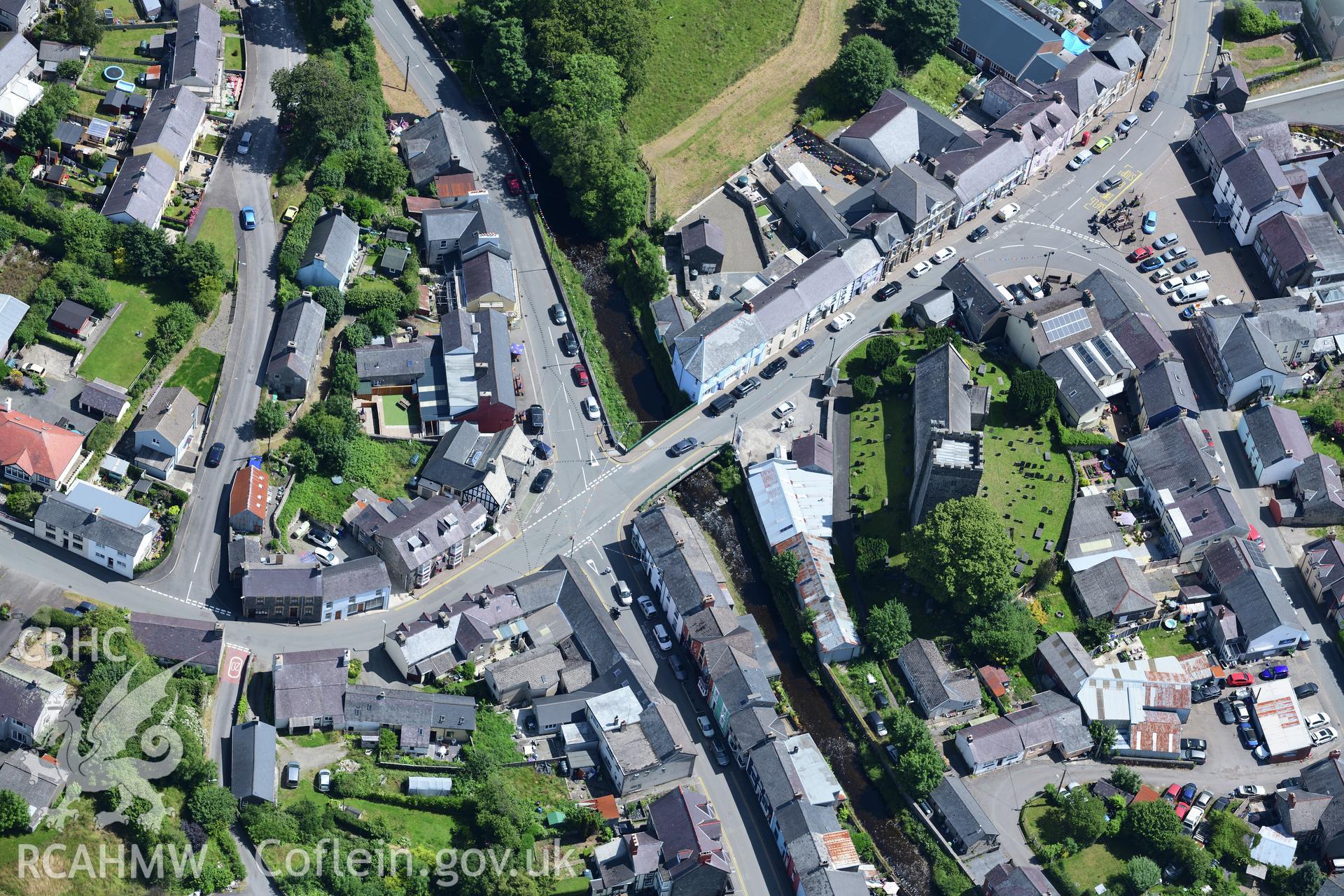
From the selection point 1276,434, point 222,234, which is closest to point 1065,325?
point 1276,434

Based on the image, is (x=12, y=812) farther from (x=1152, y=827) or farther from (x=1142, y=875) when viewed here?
(x=1152, y=827)

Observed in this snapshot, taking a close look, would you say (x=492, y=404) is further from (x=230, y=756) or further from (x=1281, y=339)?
(x=1281, y=339)

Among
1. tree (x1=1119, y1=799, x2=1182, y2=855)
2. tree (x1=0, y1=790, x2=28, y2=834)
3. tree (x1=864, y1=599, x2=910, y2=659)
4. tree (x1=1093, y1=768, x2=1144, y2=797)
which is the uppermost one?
tree (x1=0, y1=790, x2=28, y2=834)

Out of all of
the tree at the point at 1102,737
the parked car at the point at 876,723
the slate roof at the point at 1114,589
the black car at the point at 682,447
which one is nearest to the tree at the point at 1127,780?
the tree at the point at 1102,737

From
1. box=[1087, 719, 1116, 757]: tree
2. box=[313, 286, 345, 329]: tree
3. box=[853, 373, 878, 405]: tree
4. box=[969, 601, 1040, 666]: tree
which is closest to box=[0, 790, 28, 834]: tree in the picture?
box=[313, 286, 345, 329]: tree

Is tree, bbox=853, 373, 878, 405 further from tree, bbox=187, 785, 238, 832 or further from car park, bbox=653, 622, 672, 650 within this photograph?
tree, bbox=187, 785, 238, 832
